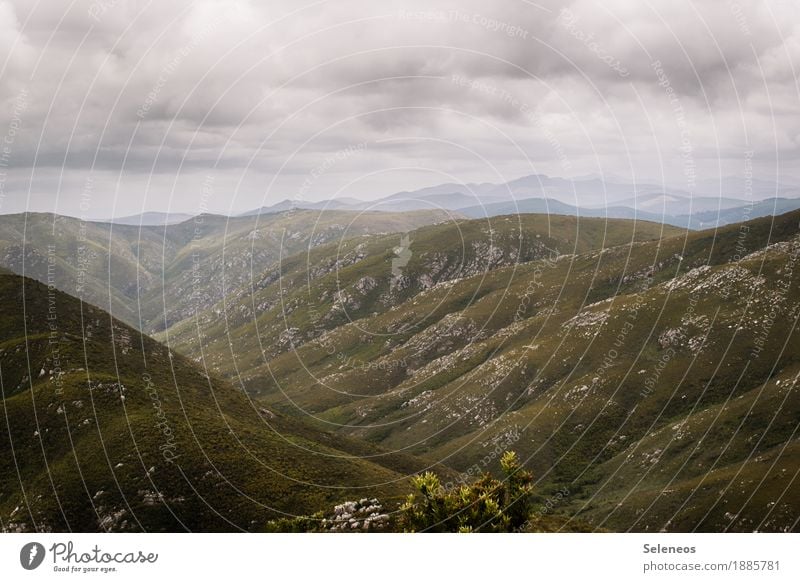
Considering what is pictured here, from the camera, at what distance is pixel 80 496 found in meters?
77.4

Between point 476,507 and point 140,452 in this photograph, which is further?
point 140,452

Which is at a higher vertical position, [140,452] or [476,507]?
[476,507]

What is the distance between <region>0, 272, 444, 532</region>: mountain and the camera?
76.8 metres

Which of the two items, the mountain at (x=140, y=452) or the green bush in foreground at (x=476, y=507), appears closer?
the green bush in foreground at (x=476, y=507)

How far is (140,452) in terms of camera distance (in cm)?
8656

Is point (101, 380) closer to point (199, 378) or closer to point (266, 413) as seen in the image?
point (199, 378)

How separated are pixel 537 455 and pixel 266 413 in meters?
96.2

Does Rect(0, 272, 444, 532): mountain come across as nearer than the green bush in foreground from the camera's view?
No

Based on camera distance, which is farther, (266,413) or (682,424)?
(682,424)

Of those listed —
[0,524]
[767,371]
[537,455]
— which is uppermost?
[0,524]

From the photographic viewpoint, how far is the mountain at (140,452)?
7675cm

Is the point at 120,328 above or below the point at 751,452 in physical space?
above
